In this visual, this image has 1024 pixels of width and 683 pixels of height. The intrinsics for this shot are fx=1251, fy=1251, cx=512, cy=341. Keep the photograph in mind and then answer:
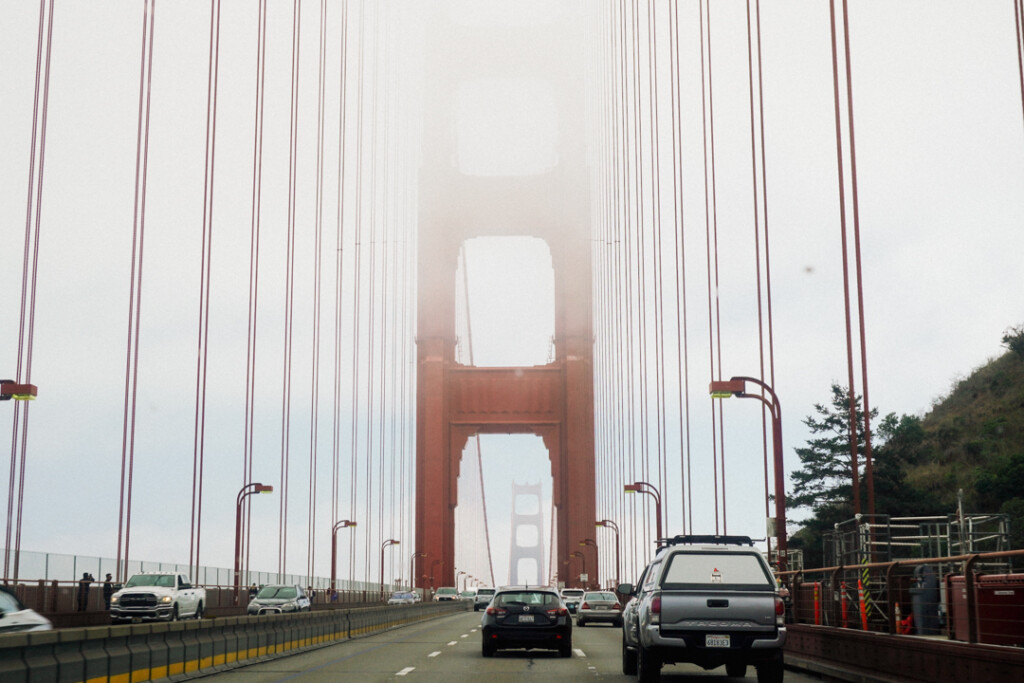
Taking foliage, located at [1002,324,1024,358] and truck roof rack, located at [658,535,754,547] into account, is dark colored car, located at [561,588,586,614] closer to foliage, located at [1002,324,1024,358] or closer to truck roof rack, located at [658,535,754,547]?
foliage, located at [1002,324,1024,358]

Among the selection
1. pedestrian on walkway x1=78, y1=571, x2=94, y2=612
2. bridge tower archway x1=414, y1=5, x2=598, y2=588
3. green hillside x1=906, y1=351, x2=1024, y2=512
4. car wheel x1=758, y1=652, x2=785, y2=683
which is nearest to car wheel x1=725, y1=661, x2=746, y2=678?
car wheel x1=758, y1=652, x2=785, y2=683

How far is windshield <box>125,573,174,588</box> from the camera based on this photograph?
31.5 m

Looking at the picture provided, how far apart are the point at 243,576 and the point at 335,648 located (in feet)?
76.5

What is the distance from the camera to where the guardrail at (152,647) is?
10305 mm

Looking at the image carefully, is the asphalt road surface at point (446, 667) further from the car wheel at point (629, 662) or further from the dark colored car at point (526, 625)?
the dark colored car at point (526, 625)

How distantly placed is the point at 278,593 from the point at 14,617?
24753 mm

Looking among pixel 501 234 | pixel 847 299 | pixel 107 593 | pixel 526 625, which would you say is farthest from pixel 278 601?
pixel 501 234

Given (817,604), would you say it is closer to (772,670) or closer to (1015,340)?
(772,670)

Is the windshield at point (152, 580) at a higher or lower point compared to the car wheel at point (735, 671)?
higher

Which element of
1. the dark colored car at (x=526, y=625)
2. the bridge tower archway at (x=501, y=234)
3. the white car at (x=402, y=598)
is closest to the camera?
the dark colored car at (x=526, y=625)

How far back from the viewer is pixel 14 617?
42.7 feet

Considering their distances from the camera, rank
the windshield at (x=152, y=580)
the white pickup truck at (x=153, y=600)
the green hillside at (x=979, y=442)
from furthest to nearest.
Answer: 1. the green hillside at (x=979, y=442)
2. the windshield at (x=152, y=580)
3. the white pickup truck at (x=153, y=600)

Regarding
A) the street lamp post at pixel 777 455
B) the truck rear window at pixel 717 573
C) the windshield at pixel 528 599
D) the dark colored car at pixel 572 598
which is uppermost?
the street lamp post at pixel 777 455

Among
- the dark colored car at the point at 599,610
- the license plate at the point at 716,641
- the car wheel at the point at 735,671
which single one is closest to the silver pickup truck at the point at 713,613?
the license plate at the point at 716,641
